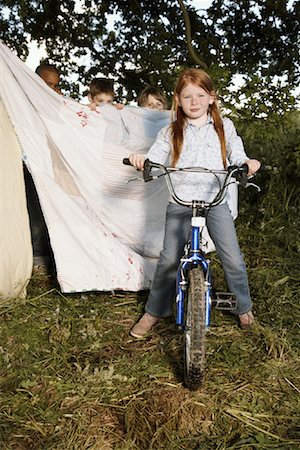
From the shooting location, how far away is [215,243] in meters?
3.82

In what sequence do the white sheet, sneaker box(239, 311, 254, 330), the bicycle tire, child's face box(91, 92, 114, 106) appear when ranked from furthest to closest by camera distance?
child's face box(91, 92, 114, 106) → the white sheet → sneaker box(239, 311, 254, 330) → the bicycle tire

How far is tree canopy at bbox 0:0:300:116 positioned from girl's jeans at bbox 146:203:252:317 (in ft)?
11.8

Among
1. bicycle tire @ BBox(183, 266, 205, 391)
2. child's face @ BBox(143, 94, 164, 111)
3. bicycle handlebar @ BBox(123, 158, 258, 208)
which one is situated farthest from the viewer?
child's face @ BBox(143, 94, 164, 111)

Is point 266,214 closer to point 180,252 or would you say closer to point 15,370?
point 180,252

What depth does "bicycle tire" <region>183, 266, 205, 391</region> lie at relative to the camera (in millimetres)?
3146

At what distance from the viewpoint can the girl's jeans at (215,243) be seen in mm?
3754

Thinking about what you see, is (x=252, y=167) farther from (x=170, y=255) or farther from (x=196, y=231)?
(x=170, y=255)

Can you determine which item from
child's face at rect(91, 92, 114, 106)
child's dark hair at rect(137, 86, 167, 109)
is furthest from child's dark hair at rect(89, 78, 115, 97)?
child's dark hair at rect(137, 86, 167, 109)

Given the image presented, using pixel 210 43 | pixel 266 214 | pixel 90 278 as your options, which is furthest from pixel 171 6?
pixel 90 278

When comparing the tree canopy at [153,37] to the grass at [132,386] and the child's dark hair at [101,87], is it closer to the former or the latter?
the child's dark hair at [101,87]

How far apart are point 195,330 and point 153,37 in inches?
217

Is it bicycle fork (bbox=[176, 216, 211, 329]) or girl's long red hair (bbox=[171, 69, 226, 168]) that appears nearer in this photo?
bicycle fork (bbox=[176, 216, 211, 329])

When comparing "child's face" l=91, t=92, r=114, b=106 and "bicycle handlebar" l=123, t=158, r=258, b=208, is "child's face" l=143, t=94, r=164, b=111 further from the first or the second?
"bicycle handlebar" l=123, t=158, r=258, b=208

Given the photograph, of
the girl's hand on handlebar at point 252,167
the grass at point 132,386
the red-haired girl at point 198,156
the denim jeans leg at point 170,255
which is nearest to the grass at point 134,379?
the grass at point 132,386
